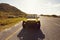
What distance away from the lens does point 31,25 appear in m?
22.1

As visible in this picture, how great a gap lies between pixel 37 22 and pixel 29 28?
257 centimetres

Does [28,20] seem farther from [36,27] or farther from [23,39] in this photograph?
[23,39]

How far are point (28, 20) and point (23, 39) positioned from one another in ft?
28.1

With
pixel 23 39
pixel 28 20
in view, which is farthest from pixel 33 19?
pixel 23 39

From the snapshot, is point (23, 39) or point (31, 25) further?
point (31, 25)

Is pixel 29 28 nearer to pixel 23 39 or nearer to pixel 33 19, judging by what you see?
pixel 33 19

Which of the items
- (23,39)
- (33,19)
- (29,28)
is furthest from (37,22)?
(23,39)

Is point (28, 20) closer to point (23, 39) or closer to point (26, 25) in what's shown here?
point (26, 25)

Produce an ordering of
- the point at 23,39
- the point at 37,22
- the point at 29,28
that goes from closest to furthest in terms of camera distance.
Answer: the point at 23,39 → the point at 37,22 → the point at 29,28

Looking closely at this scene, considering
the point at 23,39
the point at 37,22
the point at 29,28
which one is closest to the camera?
the point at 23,39

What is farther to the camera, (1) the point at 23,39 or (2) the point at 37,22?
(2) the point at 37,22

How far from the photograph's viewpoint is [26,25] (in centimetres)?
2239

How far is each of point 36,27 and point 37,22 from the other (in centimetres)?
152

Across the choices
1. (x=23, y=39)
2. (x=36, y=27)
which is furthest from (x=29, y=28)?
(x=23, y=39)
